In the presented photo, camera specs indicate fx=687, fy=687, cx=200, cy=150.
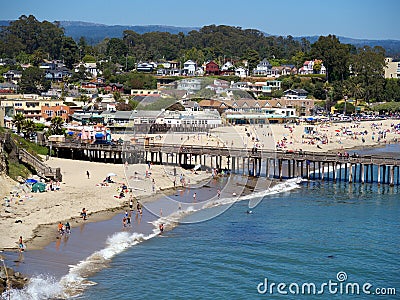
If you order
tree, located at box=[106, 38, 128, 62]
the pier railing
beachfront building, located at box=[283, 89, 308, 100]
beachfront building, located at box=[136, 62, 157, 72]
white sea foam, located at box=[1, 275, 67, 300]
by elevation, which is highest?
tree, located at box=[106, 38, 128, 62]

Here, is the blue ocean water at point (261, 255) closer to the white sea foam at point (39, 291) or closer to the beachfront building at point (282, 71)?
the white sea foam at point (39, 291)

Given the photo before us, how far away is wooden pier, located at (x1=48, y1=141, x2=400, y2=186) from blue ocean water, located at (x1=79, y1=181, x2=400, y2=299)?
7074mm

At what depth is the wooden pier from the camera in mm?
44122

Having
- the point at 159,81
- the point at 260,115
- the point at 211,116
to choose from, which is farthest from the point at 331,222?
the point at 159,81

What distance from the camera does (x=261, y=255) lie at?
2708cm

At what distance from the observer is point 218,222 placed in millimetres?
32906

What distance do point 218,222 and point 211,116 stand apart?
4071 cm

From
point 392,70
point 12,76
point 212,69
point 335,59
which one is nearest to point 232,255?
point 12,76

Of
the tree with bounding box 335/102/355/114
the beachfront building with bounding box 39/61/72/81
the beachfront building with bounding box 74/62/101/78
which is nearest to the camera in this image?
the tree with bounding box 335/102/355/114

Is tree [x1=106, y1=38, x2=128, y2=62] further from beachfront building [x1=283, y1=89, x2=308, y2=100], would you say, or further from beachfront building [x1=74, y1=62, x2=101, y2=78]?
beachfront building [x1=283, y1=89, x2=308, y2=100]

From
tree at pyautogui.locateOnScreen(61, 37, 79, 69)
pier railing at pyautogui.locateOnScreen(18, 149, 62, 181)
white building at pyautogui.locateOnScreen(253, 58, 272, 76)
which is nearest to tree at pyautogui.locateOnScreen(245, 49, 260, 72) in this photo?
white building at pyautogui.locateOnScreen(253, 58, 272, 76)

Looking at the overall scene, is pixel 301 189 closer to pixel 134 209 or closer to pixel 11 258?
pixel 134 209

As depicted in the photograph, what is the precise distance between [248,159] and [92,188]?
39.3 ft

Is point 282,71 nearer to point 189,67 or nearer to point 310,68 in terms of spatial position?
point 310,68
